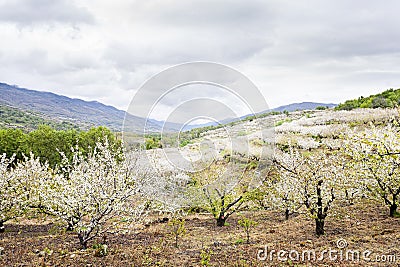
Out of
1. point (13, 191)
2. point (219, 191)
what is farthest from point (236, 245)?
point (13, 191)

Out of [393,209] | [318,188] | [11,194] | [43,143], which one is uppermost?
[43,143]

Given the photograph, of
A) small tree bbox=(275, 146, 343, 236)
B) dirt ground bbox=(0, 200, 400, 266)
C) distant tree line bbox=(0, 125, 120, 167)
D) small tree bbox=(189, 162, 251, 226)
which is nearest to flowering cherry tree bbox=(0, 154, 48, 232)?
dirt ground bbox=(0, 200, 400, 266)

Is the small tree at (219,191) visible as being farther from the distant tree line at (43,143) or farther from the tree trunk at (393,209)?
the distant tree line at (43,143)

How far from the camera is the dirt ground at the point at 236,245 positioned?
912 cm

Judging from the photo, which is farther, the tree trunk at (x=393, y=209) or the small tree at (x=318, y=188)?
the tree trunk at (x=393, y=209)

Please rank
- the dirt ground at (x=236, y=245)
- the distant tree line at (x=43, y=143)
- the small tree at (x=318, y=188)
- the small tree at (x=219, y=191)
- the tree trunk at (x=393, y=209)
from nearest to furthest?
1. the dirt ground at (x=236, y=245)
2. the small tree at (x=318, y=188)
3. the tree trunk at (x=393, y=209)
4. the small tree at (x=219, y=191)
5. the distant tree line at (x=43, y=143)

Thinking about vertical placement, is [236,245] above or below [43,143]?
below

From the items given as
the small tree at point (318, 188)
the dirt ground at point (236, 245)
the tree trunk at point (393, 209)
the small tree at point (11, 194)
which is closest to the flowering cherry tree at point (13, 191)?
the small tree at point (11, 194)

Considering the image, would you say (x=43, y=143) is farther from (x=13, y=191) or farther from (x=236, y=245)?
(x=236, y=245)

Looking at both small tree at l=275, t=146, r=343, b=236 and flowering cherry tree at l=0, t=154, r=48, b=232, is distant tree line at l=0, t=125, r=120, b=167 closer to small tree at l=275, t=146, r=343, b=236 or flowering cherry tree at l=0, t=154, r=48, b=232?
flowering cherry tree at l=0, t=154, r=48, b=232

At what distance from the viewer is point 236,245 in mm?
11305

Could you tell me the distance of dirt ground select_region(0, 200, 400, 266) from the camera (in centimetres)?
912

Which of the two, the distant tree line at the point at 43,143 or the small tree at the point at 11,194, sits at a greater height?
the distant tree line at the point at 43,143

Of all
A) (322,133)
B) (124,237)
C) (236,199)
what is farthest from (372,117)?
(124,237)
